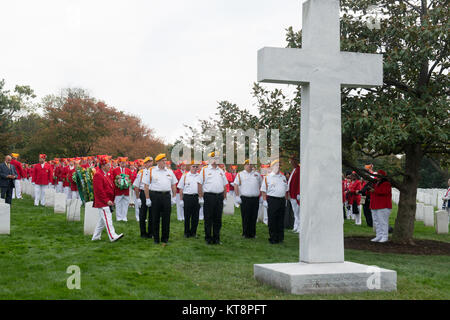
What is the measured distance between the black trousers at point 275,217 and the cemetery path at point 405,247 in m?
1.77

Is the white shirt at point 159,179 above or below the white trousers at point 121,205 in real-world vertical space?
above

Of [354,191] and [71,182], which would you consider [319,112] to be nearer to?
[354,191]

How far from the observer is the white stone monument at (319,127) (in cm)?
761

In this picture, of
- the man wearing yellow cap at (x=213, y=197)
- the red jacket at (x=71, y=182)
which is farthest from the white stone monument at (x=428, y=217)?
the red jacket at (x=71, y=182)

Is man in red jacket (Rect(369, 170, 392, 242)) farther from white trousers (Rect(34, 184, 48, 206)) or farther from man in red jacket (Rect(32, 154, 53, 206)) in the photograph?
white trousers (Rect(34, 184, 48, 206))

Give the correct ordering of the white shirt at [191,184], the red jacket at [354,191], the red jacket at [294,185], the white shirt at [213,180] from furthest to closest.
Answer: the red jacket at [354,191], the red jacket at [294,185], the white shirt at [191,184], the white shirt at [213,180]

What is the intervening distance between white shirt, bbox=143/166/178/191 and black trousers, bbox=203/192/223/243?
3.66ft

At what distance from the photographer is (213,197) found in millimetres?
13008

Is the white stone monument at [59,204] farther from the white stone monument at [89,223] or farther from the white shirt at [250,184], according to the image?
the white shirt at [250,184]

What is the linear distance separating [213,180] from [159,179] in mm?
1489

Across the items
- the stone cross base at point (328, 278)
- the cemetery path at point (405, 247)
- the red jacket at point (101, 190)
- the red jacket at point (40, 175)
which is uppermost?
the red jacket at point (40, 175)

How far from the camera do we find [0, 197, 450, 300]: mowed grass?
279 inches

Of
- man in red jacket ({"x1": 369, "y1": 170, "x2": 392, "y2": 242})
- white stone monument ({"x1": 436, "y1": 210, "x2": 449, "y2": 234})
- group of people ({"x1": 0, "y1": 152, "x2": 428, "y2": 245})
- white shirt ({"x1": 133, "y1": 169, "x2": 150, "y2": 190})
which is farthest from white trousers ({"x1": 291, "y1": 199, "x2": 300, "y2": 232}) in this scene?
white shirt ({"x1": 133, "y1": 169, "x2": 150, "y2": 190})

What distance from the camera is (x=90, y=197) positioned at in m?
19.3
